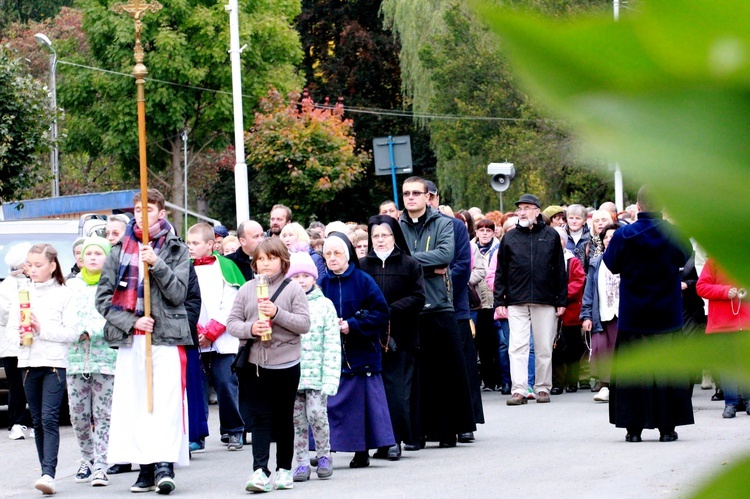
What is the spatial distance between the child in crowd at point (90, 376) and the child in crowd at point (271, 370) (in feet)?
3.75

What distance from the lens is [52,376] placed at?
842 cm

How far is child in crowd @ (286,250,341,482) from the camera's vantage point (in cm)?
852

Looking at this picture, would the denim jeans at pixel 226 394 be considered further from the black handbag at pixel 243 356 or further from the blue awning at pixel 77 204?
the blue awning at pixel 77 204

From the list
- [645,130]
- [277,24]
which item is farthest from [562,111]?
[277,24]

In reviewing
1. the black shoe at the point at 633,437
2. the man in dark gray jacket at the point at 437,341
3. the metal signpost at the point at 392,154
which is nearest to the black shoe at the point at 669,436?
the black shoe at the point at 633,437

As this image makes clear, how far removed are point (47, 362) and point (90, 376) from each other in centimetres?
47

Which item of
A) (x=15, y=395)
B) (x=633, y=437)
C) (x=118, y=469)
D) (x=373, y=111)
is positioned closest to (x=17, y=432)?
(x=15, y=395)

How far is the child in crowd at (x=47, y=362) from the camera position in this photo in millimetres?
8352

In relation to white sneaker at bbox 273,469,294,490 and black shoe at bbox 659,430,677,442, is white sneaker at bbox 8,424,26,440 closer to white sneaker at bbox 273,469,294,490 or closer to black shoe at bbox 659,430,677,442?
white sneaker at bbox 273,469,294,490

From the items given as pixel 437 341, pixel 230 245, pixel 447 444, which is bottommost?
pixel 447 444

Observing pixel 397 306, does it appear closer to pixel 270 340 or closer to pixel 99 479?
pixel 270 340

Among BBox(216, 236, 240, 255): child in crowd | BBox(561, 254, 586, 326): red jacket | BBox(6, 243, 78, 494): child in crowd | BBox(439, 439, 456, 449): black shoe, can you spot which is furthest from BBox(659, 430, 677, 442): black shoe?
BBox(216, 236, 240, 255): child in crowd

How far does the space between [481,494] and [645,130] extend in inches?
293

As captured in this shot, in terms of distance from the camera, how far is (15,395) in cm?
1202
